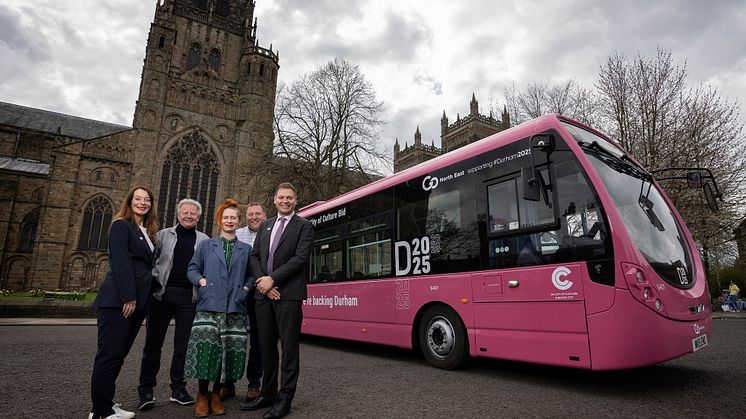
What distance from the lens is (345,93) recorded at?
66.7ft

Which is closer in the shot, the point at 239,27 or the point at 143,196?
the point at 143,196

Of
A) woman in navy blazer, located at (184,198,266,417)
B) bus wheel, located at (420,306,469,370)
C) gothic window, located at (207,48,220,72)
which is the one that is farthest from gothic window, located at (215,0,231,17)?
woman in navy blazer, located at (184,198,266,417)

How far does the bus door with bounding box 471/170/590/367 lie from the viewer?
12.8 ft

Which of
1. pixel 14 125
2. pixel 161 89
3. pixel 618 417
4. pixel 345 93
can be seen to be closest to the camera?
pixel 618 417

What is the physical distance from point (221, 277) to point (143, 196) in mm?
1071

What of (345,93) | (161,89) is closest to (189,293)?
(345,93)

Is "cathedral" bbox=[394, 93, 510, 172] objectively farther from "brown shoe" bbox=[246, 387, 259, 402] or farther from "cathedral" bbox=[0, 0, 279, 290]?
"brown shoe" bbox=[246, 387, 259, 402]

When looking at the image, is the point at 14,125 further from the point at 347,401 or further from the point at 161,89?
the point at 347,401

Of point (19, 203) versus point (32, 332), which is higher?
point (19, 203)

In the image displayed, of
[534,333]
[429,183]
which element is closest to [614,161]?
[534,333]

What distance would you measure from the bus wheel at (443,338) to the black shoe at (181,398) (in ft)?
9.86

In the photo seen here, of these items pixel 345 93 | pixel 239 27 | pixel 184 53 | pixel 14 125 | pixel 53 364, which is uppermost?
pixel 239 27

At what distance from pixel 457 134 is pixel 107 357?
196 ft

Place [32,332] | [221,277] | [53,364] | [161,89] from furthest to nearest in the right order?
[161,89]
[32,332]
[53,364]
[221,277]
